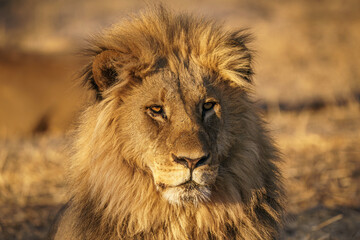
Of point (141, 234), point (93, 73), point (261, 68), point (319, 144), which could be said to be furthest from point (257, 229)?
point (261, 68)

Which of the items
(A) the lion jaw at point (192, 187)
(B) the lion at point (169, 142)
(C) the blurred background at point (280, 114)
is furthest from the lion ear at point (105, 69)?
(A) the lion jaw at point (192, 187)

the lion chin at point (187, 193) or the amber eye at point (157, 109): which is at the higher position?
the amber eye at point (157, 109)

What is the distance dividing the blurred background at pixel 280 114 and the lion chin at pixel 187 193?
3.06 ft

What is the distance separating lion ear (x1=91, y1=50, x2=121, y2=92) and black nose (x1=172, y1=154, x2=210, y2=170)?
2.28 ft

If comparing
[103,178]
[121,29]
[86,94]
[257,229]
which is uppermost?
[121,29]

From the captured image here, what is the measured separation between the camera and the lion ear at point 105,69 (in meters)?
2.79

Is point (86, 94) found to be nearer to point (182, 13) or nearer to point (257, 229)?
point (182, 13)

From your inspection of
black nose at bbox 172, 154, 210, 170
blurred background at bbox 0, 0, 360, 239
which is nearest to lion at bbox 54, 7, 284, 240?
black nose at bbox 172, 154, 210, 170

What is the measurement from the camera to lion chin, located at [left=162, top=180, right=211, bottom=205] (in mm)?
2594

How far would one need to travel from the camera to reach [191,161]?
252 cm

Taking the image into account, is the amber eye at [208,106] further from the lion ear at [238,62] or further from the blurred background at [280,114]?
the blurred background at [280,114]

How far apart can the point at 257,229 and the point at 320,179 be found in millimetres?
2967

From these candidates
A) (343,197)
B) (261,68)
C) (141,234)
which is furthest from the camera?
(261,68)

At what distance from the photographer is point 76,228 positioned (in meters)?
2.90
